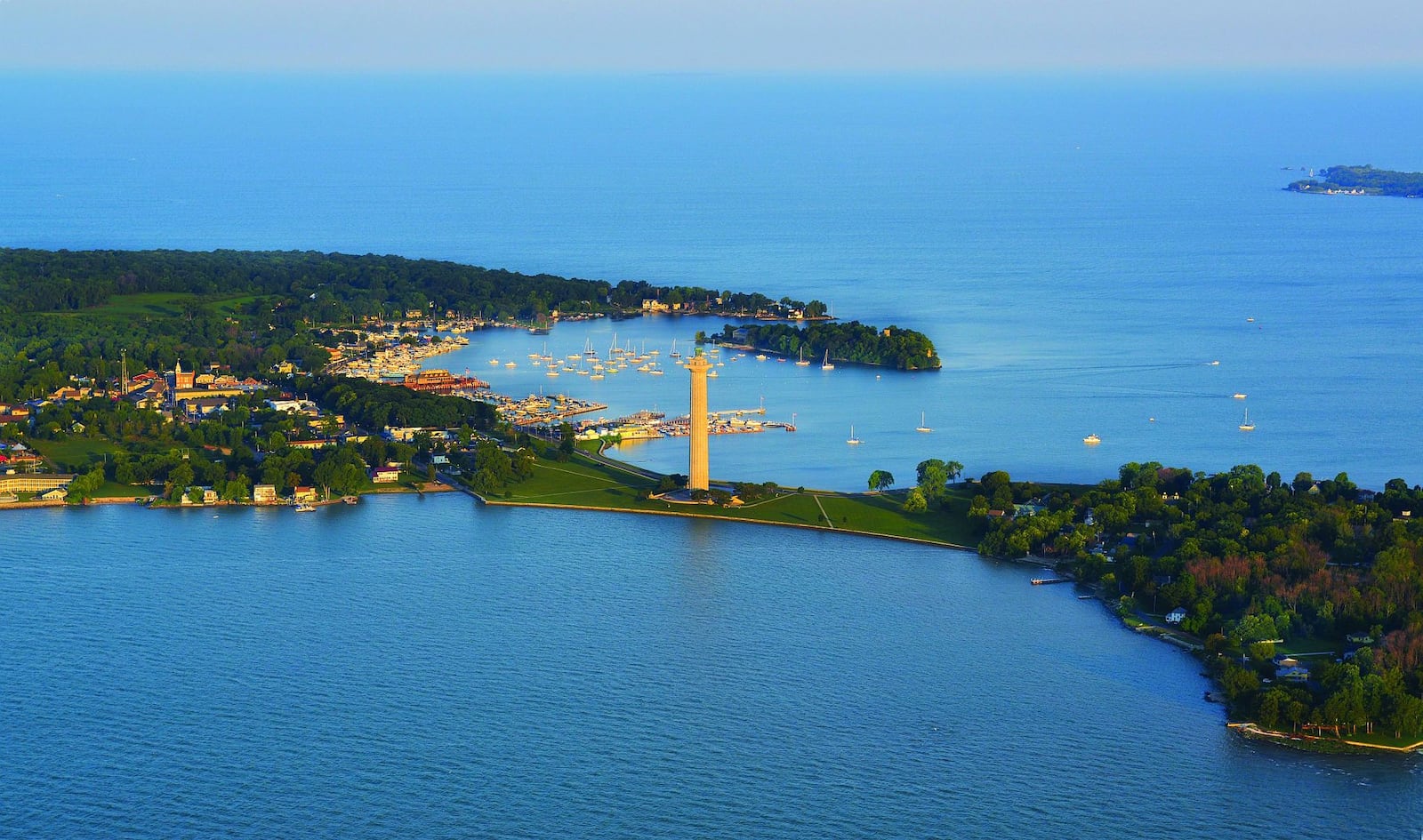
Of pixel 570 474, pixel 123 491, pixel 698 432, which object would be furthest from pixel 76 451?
pixel 698 432

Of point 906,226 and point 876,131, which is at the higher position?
point 876,131

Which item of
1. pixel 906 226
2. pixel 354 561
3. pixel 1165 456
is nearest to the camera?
pixel 354 561

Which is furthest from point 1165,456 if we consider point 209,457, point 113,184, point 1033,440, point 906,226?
point 113,184

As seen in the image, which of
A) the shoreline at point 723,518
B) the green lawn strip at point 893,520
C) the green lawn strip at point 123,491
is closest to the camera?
the shoreline at point 723,518

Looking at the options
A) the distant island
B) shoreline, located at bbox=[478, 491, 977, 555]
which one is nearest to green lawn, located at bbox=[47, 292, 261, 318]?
shoreline, located at bbox=[478, 491, 977, 555]

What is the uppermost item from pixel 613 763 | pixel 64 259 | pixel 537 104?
pixel 537 104

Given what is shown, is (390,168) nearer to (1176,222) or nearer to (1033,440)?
(1176,222)

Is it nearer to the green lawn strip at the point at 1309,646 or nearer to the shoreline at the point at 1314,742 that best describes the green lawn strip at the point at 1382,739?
the shoreline at the point at 1314,742

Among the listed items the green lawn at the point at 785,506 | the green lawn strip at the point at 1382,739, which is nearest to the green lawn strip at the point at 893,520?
the green lawn at the point at 785,506
